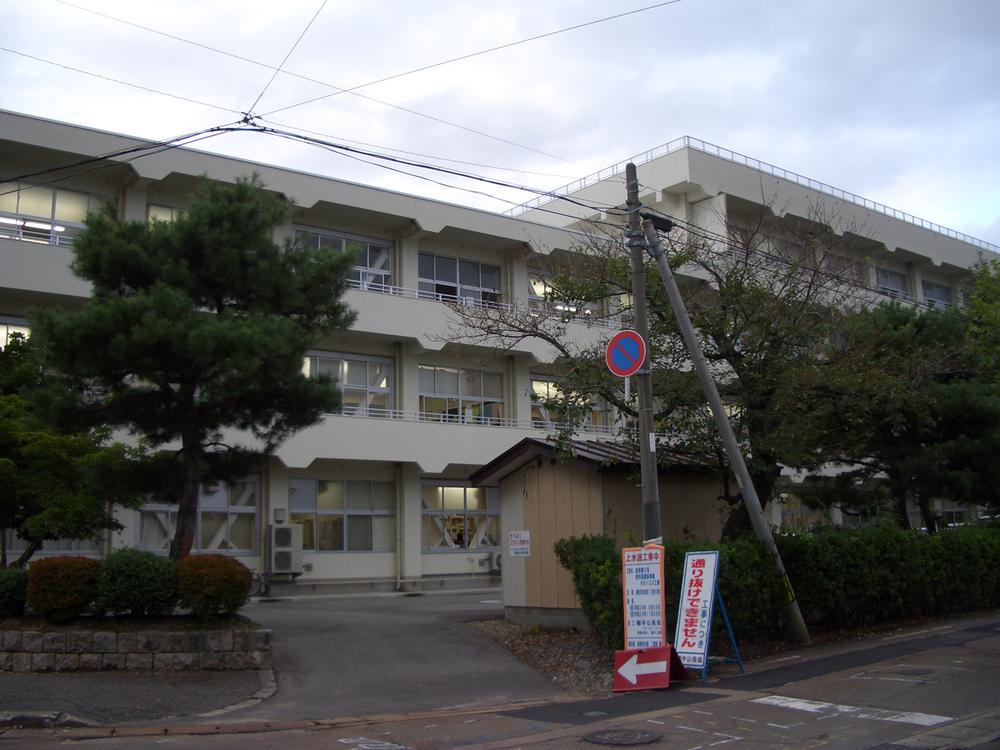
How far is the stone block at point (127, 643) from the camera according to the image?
1223cm

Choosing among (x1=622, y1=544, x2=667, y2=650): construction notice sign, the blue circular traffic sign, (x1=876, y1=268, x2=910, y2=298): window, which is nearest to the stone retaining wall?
(x1=622, y1=544, x2=667, y2=650): construction notice sign

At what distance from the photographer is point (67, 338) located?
41.3 ft

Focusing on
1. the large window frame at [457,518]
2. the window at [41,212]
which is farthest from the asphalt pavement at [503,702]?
the window at [41,212]

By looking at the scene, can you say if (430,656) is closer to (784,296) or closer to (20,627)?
(20,627)

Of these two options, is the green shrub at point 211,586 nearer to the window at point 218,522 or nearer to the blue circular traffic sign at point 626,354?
the blue circular traffic sign at point 626,354

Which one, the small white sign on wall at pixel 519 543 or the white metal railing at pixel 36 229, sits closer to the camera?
the small white sign on wall at pixel 519 543

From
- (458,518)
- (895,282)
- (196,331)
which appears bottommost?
(458,518)

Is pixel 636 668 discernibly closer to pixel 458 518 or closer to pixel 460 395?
pixel 458 518

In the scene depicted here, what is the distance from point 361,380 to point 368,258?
12.9ft

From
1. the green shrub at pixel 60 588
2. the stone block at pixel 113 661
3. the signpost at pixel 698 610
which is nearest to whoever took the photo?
the signpost at pixel 698 610

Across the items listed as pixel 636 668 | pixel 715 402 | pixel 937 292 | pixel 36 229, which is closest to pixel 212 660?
pixel 636 668

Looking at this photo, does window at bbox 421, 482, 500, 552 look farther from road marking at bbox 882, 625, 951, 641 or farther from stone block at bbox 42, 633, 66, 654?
stone block at bbox 42, 633, 66, 654

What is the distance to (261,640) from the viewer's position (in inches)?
509

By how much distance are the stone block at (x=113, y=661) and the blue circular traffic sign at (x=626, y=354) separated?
777 cm
